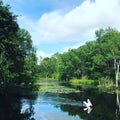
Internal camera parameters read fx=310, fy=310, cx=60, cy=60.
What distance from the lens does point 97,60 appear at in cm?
9394

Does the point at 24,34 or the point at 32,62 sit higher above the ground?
the point at 24,34

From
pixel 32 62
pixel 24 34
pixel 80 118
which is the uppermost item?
pixel 24 34

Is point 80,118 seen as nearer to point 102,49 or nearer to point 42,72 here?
point 102,49

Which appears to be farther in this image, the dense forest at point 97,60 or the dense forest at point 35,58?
the dense forest at point 97,60

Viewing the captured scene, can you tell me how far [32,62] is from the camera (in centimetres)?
8106

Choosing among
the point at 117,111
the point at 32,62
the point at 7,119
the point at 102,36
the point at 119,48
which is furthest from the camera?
the point at 102,36

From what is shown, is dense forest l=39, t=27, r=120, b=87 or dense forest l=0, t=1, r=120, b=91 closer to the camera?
dense forest l=0, t=1, r=120, b=91

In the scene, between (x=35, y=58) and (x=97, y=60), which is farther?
(x=97, y=60)

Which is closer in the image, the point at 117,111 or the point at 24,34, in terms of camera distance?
the point at 117,111

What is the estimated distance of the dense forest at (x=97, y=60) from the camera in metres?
88.7

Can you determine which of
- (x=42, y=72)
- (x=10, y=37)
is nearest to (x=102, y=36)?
(x=10, y=37)

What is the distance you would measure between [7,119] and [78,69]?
95.5 m

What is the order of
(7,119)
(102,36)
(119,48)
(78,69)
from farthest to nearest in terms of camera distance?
(78,69) → (102,36) → (119,48) → (7,119)

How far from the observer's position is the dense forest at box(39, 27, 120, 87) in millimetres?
88688
